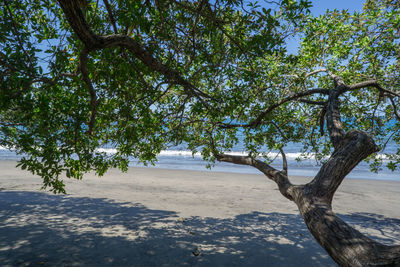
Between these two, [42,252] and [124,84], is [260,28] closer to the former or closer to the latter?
[124,84]

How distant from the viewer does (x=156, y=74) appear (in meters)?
4.79

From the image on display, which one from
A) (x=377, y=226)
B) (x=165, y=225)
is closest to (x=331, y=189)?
(x=165, y=225)

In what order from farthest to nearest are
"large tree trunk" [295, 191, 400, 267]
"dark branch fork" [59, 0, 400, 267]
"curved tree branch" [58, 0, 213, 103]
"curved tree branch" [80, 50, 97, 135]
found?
"curved tree branch" [80, 50, 97, 135], "curved tree branch" [58, 0, 213, 103], "dark branch fork" [59, 0, 400, 267], "large tree trunk" [295, 191, 400, 267]

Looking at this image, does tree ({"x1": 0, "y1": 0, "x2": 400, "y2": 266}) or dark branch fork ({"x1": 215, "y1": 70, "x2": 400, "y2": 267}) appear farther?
tree ({"x1": 0, "y1": 0, "x2": 400, "y2": 266})

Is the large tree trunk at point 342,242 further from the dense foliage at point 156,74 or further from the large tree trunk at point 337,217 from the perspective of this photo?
the dense foliage at point 156,74

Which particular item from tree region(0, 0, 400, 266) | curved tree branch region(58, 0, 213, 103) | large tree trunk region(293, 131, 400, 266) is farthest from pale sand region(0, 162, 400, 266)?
curved tree branch region(58, 0, 213, 103)

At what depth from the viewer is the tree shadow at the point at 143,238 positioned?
197 inches

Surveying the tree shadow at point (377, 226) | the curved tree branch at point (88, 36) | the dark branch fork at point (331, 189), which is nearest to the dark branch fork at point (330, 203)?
the dark branch fork at point (331, 189)

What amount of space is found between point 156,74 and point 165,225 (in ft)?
14.3

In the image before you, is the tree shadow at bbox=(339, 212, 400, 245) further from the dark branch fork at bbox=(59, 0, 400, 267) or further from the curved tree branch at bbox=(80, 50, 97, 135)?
the curved tree branch at bbox=(80, 50, 97, 135)

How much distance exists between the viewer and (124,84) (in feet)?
13.3

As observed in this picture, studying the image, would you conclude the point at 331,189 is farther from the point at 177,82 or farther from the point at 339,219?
the point at 177,82

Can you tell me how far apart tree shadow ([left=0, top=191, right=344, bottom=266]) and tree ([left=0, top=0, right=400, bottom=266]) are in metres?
1.73

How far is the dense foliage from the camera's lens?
3264 mm
